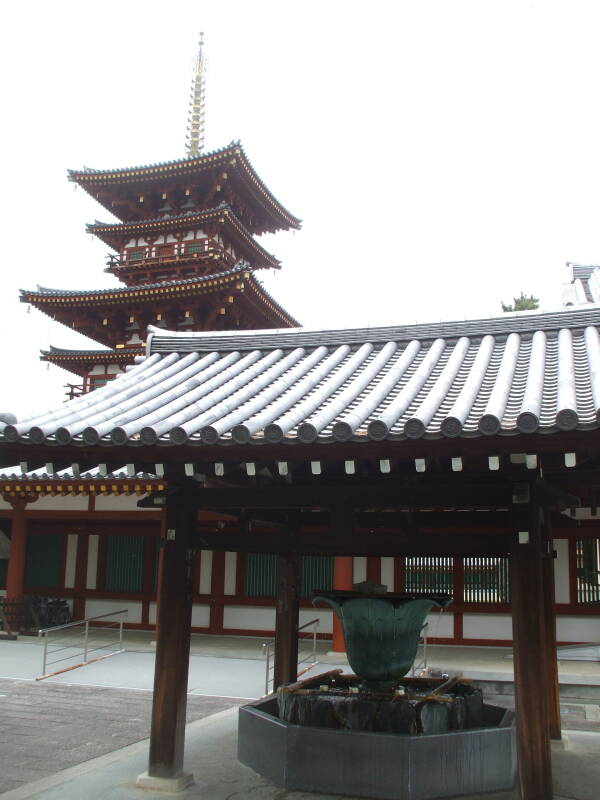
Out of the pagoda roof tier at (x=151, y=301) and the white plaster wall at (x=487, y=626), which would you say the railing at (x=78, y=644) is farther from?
the pagoda roof tier at (x=151, y=301)

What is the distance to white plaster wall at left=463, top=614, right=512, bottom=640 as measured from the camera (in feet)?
46.4

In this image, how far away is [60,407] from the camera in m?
6.14

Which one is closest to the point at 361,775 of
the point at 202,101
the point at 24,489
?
the point at 24,489

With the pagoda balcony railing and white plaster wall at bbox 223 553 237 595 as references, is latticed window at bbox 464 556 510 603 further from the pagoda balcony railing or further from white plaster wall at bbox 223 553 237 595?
the pagoda balcony railing

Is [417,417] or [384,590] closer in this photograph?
[417,417]

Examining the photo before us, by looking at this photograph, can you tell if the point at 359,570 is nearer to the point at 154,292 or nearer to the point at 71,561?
the point at 71,561

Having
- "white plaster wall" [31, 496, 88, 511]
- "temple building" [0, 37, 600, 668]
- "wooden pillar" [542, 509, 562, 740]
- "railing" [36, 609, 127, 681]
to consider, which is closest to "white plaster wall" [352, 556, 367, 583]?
"temple building" [0, 37, 600, 668]

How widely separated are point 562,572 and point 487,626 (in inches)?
71.9

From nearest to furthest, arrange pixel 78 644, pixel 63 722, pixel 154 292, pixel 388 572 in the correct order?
pixel 63 722 < pixel 78 644 < pixel 388 572 < pixel 154 292

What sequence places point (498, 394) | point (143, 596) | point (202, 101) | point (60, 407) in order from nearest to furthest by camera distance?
point (498, 394), point (60, 407), point (143, 596), point (202, 101)

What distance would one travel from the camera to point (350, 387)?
19.4ft

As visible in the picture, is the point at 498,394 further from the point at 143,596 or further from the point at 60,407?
the point at 143,596

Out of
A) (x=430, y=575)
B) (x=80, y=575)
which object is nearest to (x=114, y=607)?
(x=80, y=575)

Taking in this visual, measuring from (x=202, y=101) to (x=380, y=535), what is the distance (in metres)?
25.0
